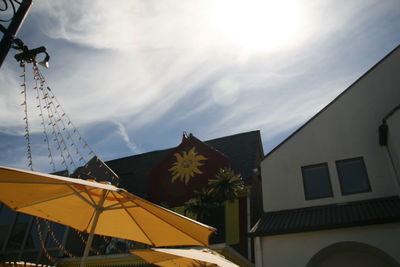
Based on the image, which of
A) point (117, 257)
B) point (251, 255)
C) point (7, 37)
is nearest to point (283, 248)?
point (251, 255)

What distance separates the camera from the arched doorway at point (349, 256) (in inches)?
352

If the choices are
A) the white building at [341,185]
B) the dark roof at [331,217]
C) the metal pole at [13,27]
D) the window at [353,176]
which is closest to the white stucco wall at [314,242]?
the white building at [341,185]

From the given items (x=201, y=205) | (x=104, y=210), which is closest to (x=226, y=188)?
(x=201, y=205)

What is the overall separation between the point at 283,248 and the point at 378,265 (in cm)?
272

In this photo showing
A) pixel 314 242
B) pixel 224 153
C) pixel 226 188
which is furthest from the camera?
pixel 224 153

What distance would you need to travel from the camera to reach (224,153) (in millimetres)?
18203

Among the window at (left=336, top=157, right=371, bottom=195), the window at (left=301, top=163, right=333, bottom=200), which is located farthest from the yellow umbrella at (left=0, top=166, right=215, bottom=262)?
the window at (left=336, top=157, right=371, bottom=195)

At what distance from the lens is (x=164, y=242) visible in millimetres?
6133

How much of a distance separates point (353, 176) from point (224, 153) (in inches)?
331

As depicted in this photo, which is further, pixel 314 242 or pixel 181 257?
pixel 314 242

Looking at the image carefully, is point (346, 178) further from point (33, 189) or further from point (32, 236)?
point (32, 236)

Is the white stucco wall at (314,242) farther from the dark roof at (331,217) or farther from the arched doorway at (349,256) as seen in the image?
the dark roof at (331,217)

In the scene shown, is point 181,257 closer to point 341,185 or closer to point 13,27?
point 13,27

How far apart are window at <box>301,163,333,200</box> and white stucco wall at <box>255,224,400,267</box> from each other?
1.85m
